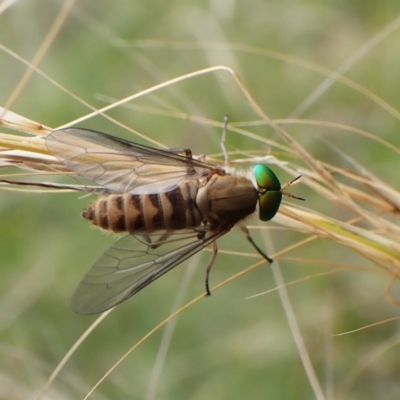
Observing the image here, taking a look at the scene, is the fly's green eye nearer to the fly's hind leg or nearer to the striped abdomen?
the striped abdomen

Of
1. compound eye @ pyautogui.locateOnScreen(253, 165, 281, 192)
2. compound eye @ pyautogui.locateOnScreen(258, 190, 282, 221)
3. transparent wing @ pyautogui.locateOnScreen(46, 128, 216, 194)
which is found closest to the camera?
transparent wing @ pyautogui.locateOnScreen(46, 128, 216, 194)

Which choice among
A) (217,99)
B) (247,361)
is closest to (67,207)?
(217,99)

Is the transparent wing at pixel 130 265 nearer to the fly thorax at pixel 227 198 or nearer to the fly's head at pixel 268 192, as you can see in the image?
the fly thorax at pixel 227 198

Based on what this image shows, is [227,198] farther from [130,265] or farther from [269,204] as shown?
[130,265]

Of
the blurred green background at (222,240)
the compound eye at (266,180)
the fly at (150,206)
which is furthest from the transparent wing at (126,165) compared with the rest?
the blurred green background at (222,240)

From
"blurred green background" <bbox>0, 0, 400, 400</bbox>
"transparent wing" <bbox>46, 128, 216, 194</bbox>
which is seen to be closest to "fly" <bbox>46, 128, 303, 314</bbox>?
"transparent wing" <bbox>46, 128, 216, 194</bbox>

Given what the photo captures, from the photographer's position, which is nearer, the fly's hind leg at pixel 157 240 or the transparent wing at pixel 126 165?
the transparent wing at pixel 126 165

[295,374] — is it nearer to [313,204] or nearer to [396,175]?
[313,204]

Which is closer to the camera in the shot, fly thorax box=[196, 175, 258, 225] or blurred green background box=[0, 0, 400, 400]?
fly thorax box=[196, 175, 258, 225]
